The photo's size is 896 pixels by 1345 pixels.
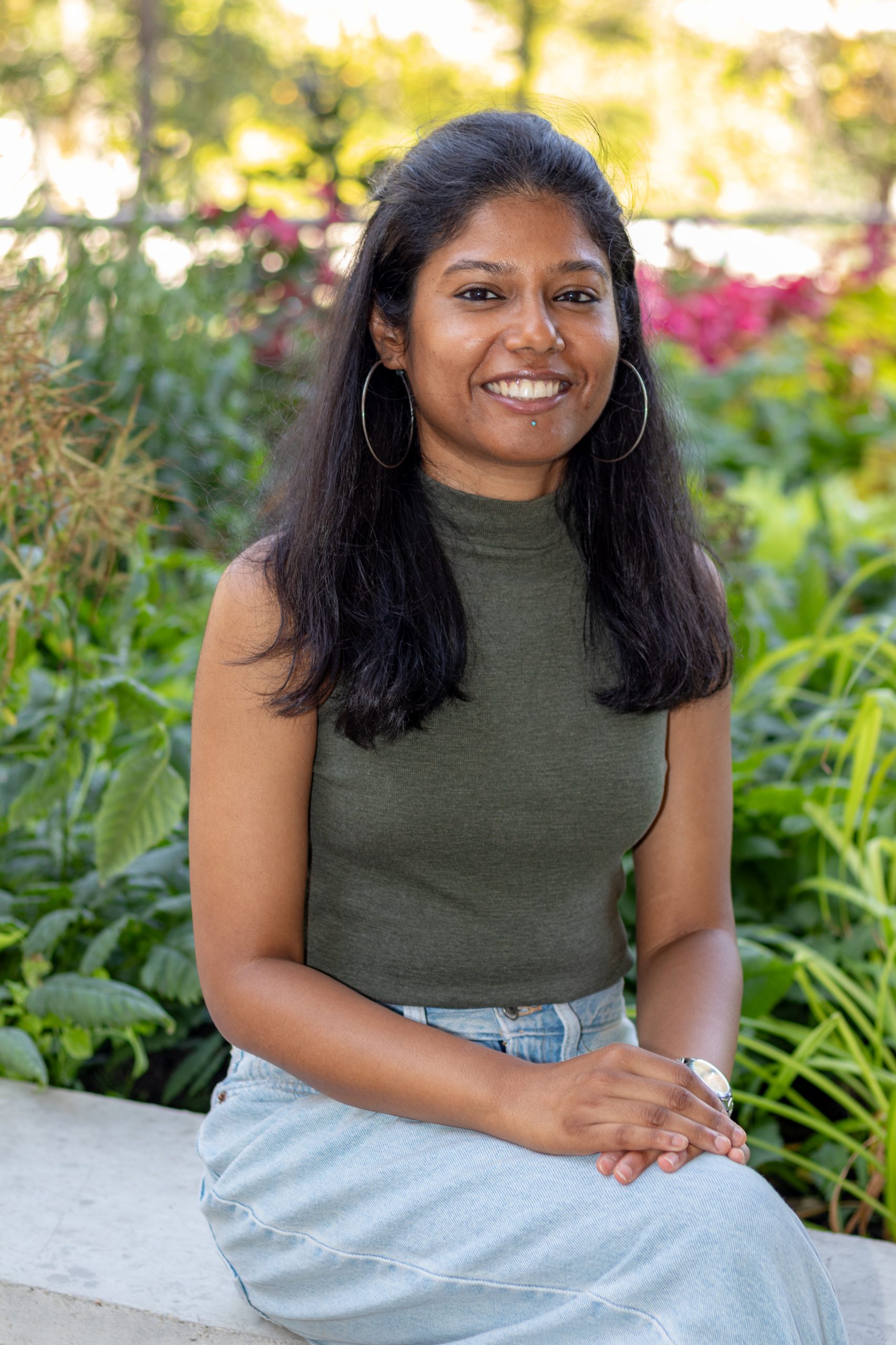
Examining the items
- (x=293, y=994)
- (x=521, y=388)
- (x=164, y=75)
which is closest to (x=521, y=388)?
(x=521, y=388)

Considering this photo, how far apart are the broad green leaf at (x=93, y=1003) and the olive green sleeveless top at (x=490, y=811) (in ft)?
1.46

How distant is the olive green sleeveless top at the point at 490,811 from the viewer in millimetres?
1656

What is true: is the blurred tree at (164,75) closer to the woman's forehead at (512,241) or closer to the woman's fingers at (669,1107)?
the woman's forehead at (512,241)

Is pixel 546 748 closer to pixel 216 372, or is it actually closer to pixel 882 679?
pixel 882 679

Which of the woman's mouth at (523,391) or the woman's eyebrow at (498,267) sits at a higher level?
the woman's eyebrow at (498,267)

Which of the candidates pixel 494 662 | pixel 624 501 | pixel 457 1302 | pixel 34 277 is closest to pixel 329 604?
pixel 494 662

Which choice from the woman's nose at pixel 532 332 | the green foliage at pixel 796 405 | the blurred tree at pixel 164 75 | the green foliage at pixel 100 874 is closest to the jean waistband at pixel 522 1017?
the green foliage at pixel 100 874

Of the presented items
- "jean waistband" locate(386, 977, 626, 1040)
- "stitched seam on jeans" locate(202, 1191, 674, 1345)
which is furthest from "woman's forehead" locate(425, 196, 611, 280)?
"stitched seam on jeans" locate(202, 1191, 674, 1345)

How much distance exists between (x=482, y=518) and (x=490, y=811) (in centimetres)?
38

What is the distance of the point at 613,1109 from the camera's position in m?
1.37

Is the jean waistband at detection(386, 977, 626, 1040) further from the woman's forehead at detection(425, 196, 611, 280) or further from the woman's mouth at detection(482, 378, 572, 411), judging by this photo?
the woman's forehead at detection(425, 196, 611, 280)

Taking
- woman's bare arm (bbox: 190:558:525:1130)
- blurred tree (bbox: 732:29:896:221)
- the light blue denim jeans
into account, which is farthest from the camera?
blurred tree (bbox: 732:29:896:221)

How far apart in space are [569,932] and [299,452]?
72cm

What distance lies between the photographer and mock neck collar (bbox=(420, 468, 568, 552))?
1.76 metres
